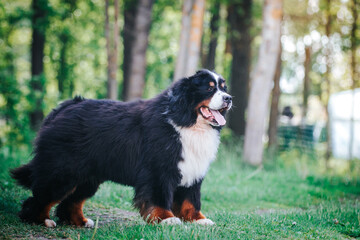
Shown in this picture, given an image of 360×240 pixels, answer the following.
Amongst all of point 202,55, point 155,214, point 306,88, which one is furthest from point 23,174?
point 202,55

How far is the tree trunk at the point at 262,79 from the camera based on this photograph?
34.9ft

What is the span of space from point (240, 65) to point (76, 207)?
35.7ft

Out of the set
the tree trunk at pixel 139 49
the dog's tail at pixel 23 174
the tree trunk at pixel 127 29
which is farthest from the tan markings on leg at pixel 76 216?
the tree trunk at pixel 127 29

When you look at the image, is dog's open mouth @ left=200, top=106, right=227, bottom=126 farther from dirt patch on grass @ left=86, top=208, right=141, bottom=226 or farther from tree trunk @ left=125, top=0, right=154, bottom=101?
tree trunk @ left=125, top=0, right=154, bottom=101

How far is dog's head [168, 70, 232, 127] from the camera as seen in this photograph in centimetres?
476

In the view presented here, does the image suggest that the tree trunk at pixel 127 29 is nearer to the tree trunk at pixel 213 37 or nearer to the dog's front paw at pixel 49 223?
the tree trunk at pixel 213 37

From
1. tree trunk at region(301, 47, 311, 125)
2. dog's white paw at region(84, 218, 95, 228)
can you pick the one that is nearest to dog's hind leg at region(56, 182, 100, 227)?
dog's white paw at region(84, 218, 95, 228)

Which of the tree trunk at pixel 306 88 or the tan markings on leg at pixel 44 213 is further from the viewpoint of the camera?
the tree trunk at pixel 306 88

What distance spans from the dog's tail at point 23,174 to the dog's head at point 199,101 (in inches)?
84.1

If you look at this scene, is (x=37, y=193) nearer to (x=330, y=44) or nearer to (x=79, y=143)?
(x=79, y=143)

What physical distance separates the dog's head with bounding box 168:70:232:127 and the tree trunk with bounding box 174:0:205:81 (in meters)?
5.37

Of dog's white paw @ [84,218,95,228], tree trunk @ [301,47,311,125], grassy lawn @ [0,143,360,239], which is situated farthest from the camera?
tree trunk @ [301,47,311,125]

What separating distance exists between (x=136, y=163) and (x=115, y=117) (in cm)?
68

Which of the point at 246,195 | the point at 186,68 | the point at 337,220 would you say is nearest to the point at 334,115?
the point at 186,68
